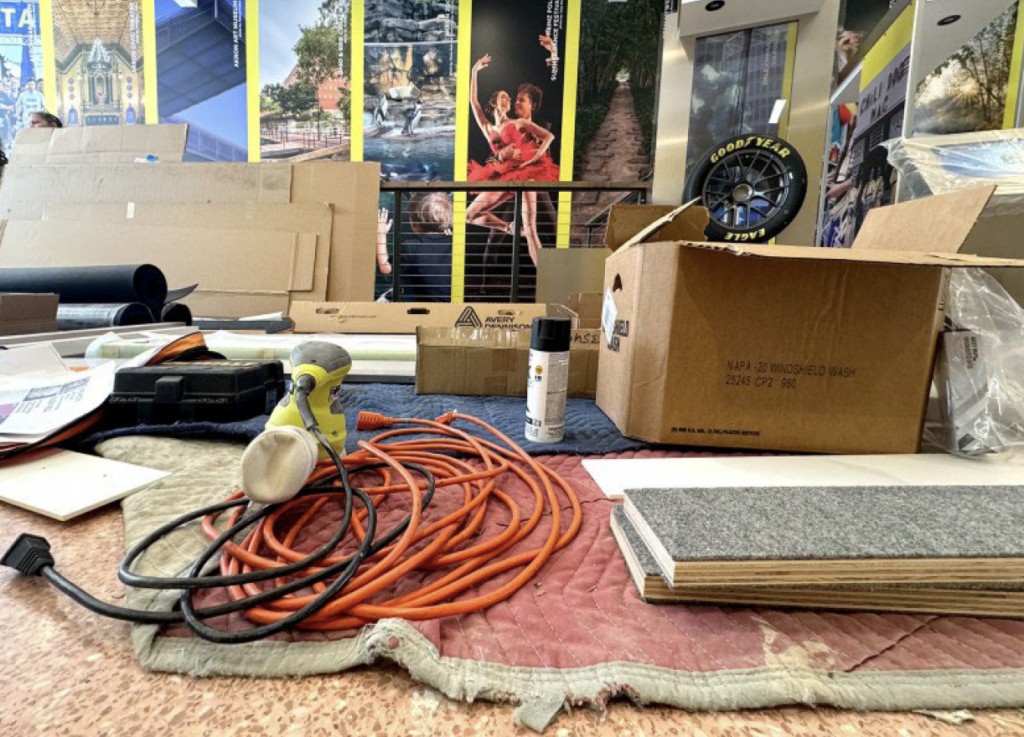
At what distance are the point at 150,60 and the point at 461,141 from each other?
2570mm

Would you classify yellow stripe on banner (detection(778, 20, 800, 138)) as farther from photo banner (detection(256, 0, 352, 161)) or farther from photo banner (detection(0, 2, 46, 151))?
photo banner (detection(0, 2, 46, 151))

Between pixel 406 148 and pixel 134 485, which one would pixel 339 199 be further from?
pixel 134 485

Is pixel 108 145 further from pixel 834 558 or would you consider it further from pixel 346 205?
pixel 834 558

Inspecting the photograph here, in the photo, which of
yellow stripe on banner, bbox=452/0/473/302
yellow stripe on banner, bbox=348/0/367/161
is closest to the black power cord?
yellow stripe on banner, bbox=452/0/473/302

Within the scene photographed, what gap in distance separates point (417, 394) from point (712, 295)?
0.70 metres

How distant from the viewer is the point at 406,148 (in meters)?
3.55

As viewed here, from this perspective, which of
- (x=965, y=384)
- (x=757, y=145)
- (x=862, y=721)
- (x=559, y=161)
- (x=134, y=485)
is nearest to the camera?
(x=862, y=721)

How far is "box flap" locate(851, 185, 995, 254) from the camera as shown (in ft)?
2.27

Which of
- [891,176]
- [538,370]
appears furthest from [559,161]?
[538,370]

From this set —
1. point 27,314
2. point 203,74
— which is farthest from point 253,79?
point 27,314

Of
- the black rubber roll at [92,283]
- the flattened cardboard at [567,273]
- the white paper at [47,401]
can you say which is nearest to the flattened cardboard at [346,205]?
the black rubber roll at [92,283]

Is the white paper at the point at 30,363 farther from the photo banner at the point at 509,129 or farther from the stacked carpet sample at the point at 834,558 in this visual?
the photo banner at the point at 509,129

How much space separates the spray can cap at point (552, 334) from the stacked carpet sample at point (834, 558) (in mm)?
355

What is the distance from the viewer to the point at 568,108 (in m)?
3.40
